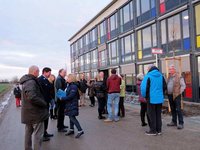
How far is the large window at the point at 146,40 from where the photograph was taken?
23.9 m

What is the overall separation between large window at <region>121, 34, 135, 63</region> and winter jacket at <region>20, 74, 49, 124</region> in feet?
74.4

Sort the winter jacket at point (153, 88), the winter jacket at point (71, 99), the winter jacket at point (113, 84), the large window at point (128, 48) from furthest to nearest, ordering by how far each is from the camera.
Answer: the large window at point (128, 48)
the winter jacket at point (113, 84)
the winter jacket at point (71, 99)
the winter jacket at point (153, 88)

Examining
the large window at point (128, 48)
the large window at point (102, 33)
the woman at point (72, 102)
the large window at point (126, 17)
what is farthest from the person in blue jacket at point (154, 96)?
the large window at point (102, 33)

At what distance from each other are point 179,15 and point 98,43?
2047 centimetres

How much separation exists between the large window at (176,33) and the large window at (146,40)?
4.79 feet

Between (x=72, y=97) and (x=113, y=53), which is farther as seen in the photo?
(x=113, y=53)

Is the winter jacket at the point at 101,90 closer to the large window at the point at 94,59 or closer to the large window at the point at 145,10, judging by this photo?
the large window at the point at 145,10

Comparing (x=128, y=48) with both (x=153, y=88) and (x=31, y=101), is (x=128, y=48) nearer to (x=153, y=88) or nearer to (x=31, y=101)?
(x=153, y=88)

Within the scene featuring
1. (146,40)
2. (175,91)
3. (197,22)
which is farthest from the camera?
(146,40)

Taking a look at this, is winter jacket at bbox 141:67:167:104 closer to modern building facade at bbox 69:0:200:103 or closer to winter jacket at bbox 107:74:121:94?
winter jacket at bbox 107:74:121:94

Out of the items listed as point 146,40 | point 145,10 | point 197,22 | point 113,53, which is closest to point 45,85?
point 197,22

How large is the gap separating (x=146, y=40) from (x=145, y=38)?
0.24m

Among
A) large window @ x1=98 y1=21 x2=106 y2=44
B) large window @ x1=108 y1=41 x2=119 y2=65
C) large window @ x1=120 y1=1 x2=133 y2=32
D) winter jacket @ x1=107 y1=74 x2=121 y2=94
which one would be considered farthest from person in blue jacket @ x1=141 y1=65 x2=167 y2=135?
large window @ x1=98 y1=21 x2=106 y2=44

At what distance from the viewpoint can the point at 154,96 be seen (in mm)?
7492
